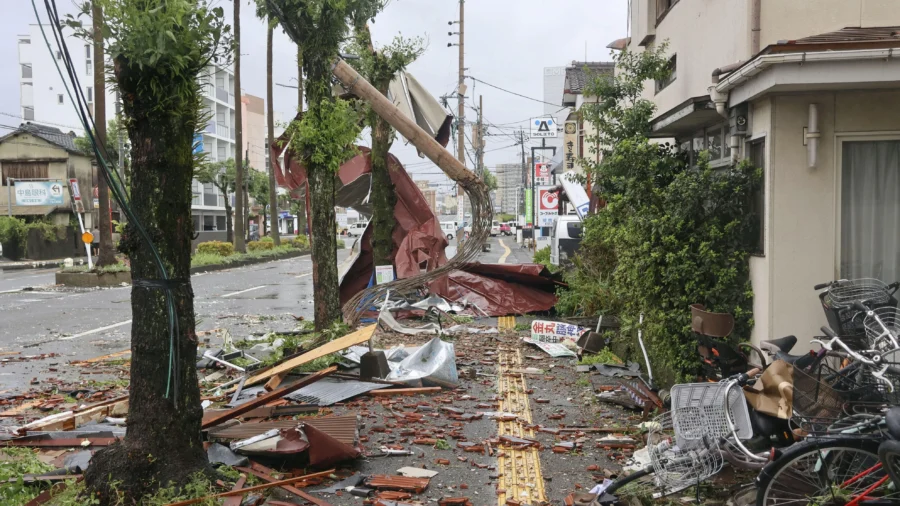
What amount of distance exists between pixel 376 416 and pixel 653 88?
10109 millimetres

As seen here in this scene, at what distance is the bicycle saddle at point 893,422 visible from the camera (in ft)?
12.4

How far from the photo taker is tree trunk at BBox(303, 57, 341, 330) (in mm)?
11281

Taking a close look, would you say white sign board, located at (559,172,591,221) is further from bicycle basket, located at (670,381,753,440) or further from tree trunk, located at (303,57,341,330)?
bicycle basket, located at (670,381,753,440)

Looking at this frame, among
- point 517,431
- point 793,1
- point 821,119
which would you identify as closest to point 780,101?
point 821,119

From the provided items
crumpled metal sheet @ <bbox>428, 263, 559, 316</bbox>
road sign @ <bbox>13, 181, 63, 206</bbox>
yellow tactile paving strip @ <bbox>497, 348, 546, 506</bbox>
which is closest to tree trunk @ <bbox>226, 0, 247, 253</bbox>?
road sign @ <bbox>13, 181, 63, 206</bbox>

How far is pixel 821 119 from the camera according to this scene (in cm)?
713

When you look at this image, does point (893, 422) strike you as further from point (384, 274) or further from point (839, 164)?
point (384, 274)

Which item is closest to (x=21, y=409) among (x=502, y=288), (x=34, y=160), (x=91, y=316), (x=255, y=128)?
(x=91, y=316)

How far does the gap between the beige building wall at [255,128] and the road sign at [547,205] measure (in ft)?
188

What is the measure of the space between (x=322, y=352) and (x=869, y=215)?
5.56 metres

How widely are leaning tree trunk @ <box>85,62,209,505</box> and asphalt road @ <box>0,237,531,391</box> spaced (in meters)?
2.32

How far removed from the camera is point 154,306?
16.3ft

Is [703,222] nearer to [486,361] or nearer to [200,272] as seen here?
[486,361]

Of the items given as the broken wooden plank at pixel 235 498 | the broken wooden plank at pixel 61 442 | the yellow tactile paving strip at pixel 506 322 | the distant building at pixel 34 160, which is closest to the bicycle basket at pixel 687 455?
the broken wooden plank at pixel 235 498
